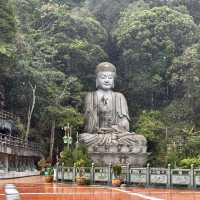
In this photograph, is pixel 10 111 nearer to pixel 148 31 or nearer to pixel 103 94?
pixel 103 94

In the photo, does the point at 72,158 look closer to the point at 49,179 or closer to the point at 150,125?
the point at 49,179

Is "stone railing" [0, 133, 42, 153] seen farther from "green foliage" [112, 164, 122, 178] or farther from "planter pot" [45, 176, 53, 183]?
"green foliage" [112, 164, 122, 178]

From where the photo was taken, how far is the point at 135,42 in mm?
47469

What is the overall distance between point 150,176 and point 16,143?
15.7 metres

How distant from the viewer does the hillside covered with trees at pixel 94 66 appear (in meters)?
39.1

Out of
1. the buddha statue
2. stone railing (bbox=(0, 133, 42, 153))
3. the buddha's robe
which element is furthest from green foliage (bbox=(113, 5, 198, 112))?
stone railing (bbox=(0, 133, 42, 153))

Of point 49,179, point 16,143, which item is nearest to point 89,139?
point 16,143

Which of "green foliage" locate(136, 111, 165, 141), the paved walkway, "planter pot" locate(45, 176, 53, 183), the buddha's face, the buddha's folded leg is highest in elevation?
the buddha's face

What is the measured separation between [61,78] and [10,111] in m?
4.93

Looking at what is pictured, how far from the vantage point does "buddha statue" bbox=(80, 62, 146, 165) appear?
1492 inches

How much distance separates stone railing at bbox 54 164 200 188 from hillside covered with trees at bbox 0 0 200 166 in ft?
40.6

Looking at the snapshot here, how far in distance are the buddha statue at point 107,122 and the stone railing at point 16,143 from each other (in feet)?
13.3

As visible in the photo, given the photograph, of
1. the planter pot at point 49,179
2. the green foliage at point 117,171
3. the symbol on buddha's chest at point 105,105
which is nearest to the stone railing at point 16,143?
the planter pot at point 49,179

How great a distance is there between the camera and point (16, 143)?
115 ft
